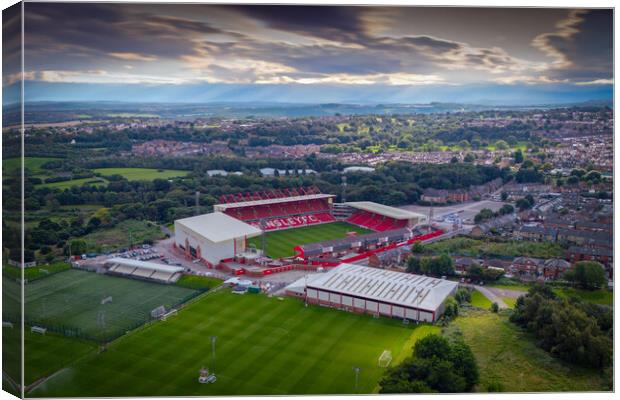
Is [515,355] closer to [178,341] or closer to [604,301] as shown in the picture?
[604,301]

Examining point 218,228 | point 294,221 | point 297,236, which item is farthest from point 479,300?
point 294,221

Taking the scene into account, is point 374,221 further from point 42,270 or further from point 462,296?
point 42,270

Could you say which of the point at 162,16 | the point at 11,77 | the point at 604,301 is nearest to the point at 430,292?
the point at 604,301

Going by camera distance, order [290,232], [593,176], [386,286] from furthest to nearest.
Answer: [593,176]
[290,232]
[386,286]

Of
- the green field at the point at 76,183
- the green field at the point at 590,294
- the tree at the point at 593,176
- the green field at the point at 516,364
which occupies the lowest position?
the green field at the point at 516,364

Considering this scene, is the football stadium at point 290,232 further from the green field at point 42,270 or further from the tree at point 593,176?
the tree at point 593,176

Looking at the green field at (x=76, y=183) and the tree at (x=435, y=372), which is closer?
the tree at (x=435, y=372)

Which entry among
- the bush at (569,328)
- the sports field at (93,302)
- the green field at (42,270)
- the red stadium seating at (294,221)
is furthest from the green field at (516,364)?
the red stadium seating at (294,221)
